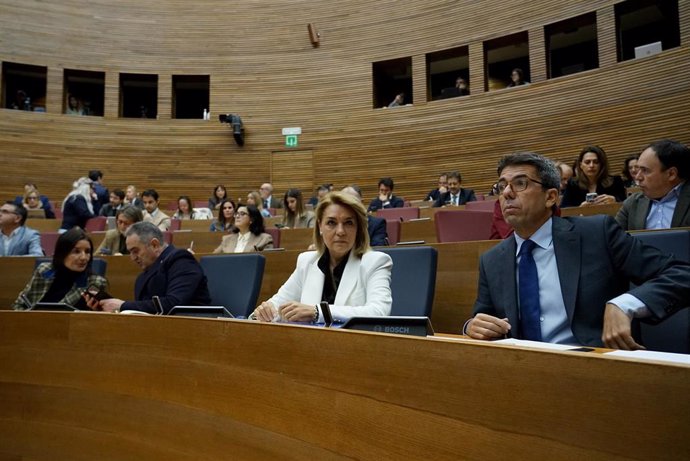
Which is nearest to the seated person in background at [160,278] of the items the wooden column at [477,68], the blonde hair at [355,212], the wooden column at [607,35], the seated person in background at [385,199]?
the blonde hair at [355,212]

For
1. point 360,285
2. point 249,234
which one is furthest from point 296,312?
point 249,234

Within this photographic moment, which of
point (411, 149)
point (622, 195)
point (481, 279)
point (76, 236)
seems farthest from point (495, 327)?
point (411, 149)

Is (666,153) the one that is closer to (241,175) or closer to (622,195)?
(622,195)

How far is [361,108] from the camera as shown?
8375 mm

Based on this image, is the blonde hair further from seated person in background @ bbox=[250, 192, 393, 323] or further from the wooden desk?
the wooden desk

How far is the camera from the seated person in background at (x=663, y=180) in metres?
2.07

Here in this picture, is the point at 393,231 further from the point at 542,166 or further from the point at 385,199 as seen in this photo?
the point at 542,166

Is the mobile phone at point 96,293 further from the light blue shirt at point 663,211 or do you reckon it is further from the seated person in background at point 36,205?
the seated person in background at point 36,205

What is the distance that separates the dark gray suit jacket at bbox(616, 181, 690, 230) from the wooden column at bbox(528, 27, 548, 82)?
5.44m

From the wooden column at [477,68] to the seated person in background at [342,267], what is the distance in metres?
6.38

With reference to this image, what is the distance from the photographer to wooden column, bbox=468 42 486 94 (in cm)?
762

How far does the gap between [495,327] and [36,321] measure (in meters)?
1.34

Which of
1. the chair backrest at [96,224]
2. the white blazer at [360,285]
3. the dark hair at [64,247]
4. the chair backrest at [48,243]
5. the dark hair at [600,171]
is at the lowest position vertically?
the white blazer at [360,285]

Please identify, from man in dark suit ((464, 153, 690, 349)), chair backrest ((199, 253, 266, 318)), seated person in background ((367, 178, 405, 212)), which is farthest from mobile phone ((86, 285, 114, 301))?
seated person in background ((367, 178, 405, 212))
